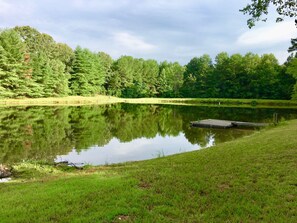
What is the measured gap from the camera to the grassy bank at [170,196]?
5066 mm

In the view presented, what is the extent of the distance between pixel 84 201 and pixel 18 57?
50.4 metres

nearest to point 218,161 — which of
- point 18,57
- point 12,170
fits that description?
point 12,170

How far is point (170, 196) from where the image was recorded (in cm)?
607

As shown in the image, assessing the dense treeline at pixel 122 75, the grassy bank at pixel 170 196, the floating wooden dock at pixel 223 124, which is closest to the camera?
the grassy bank at pixel 170 196

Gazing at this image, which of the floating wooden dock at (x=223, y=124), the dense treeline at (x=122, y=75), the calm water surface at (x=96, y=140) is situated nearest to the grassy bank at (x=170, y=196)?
the calm water surface at (x=96, y=140)

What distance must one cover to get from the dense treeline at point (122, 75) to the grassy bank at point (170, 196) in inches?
1636

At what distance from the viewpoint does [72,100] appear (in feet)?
185

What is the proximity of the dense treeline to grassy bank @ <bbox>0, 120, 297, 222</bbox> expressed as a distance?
41.6m

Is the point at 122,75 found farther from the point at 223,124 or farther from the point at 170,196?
the point at 170,196

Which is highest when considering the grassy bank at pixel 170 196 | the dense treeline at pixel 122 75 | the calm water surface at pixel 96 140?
the dense treeline at pixel 122 75

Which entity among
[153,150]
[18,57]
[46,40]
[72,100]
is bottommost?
[153,150]

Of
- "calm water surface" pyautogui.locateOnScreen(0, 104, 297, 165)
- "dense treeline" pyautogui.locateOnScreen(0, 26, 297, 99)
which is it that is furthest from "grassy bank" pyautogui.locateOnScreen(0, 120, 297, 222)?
"dense treeline" pyautogui.locateOnScreen(0, 26, 297, 99)

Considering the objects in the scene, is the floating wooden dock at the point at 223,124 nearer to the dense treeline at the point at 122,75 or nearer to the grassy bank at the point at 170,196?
the grassy bank at the point at 170,196

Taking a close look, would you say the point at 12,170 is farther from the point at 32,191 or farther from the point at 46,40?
the point at 46,40
